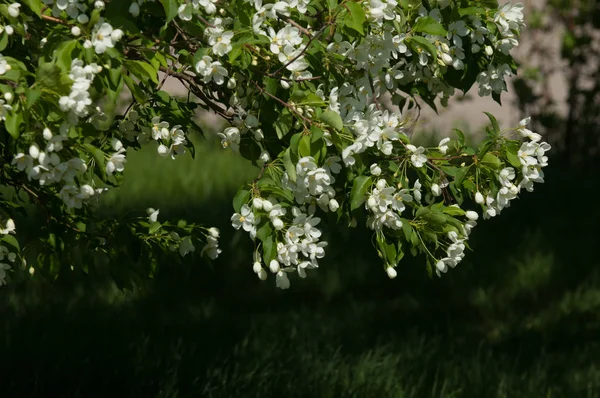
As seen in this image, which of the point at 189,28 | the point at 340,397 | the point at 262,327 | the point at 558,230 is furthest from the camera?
the point at 558,230

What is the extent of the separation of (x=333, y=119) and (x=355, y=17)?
28cm

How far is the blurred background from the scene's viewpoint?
465cm

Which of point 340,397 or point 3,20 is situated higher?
point 3,20

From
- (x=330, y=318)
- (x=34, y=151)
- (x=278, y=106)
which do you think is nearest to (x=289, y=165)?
(x=278, y=106)

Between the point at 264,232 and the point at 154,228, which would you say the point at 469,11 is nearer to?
the point at 264,232

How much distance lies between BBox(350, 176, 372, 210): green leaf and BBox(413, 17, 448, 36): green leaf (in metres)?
0.52

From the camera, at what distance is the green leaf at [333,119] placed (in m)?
2.44

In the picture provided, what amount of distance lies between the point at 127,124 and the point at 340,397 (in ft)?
7.01

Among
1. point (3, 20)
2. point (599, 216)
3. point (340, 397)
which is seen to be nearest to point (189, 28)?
point (3, 20)

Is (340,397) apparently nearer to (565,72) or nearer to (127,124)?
(127,124)

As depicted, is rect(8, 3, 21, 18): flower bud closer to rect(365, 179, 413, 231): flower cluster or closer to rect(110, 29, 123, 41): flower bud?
rect(110, 29, 123, 41): flower bud

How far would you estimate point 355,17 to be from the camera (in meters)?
2.48

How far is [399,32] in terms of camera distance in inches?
106

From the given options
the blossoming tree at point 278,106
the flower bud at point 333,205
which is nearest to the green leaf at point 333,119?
the blossoming tree at point 278,106
